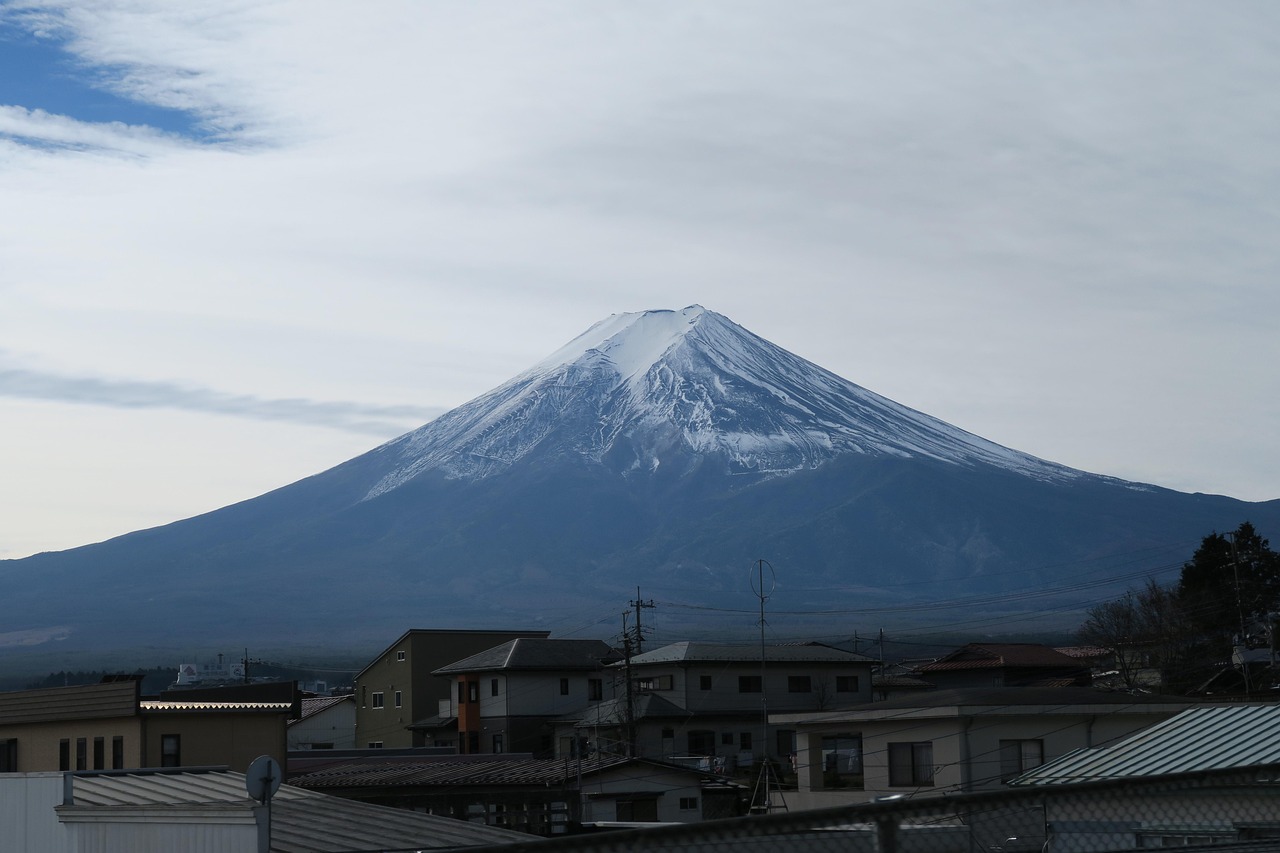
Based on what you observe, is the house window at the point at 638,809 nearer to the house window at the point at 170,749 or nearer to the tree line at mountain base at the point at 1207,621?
the house window at the point at 170,749

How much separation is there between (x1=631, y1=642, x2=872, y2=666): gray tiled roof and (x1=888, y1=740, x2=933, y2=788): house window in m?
27.3

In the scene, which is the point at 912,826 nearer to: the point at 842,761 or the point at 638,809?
the point at 842,761

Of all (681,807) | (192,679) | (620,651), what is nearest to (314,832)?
(681,807)

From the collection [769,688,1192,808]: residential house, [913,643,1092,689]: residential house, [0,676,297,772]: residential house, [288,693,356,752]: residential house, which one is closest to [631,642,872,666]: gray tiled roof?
[913,643,1092,689]: residential house

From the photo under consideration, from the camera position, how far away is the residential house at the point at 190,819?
12734 mm

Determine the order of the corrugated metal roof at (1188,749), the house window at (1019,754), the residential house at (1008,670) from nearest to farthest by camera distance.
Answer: the corrugated metal roof at (1188,749) < the house window at (1019,754) < the residential house at (1008,670)

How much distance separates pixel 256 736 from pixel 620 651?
116ft

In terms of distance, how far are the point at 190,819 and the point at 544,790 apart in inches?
763

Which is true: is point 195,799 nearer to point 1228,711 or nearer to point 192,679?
point 1228,711

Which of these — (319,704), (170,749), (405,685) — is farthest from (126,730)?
(319,704)

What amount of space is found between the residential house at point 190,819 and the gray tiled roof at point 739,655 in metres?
39.8

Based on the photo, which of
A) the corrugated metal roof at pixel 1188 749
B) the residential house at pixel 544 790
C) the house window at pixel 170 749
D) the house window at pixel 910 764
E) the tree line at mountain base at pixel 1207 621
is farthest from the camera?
the tree line at mountain base at pixel 1207 621

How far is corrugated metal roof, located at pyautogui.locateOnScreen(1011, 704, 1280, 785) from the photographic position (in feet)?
39.7

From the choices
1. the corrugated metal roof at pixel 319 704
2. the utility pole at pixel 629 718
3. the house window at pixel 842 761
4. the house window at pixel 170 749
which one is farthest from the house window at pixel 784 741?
→ the house window at pixel 170 749
